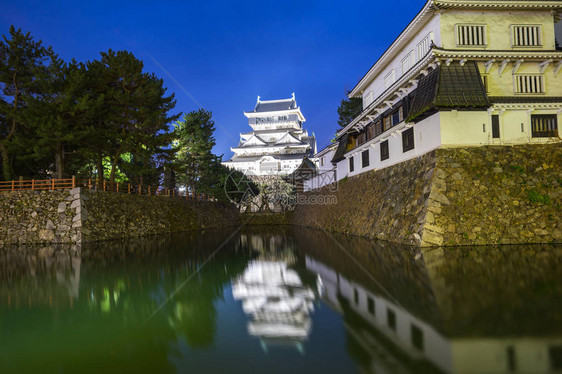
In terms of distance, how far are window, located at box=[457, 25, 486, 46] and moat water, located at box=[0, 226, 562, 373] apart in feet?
33.2

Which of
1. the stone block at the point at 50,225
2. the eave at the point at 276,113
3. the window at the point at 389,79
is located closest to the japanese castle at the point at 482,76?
the window at the point at 389,79

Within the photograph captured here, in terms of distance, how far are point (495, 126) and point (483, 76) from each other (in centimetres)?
241

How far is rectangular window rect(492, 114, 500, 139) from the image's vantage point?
15.1 meters

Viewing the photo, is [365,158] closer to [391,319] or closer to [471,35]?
[471,35]

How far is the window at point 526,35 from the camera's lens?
1609cm

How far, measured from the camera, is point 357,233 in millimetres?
20531

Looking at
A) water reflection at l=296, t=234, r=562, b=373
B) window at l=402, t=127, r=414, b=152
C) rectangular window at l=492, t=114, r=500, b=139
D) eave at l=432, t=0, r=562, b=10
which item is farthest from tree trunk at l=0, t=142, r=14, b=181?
rectangular window at l=492, t=114, r=500, b=139

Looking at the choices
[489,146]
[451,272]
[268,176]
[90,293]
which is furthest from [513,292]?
[268,176]

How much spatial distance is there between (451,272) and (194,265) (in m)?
7.37

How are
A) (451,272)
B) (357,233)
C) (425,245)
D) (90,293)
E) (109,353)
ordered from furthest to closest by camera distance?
(357,233)
(425,245)
(451,272)
(90,293)
(109,353)

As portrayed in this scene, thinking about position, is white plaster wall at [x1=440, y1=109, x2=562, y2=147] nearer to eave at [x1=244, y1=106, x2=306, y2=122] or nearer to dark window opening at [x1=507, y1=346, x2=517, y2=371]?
dark window opening at [x1=507, y1=346, x2=517, y2=371]

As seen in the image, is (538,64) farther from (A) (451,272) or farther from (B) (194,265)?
(B) (194,265)

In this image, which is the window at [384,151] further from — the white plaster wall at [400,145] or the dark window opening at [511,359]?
the dark window opening at [511,359]

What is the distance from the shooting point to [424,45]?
17.1m
